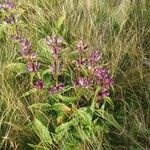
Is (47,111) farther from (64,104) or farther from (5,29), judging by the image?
(5,29)

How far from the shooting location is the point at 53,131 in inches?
89.7

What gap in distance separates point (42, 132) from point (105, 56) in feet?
2.73

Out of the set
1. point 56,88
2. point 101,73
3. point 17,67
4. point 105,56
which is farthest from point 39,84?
point 105,56

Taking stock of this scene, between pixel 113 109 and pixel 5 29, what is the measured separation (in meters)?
1.01

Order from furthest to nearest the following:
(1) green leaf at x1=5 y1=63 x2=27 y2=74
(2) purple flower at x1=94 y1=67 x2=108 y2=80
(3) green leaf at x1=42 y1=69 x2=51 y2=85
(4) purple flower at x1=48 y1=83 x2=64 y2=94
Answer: (1) green leaf at x1=5 y1=63 x2=27 y2=74
(3) green leaf at x1=42 y1=69 x2=51 y2=85
(4) purple flower at x1=48 y1=83 x2=64 y2=94
(2) purple flower at x1=94 y1=67 x2=108 y2=80

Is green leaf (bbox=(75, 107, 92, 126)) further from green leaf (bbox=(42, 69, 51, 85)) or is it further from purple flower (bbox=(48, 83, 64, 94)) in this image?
green leaf (bbox=(42, 69, 51, 85))

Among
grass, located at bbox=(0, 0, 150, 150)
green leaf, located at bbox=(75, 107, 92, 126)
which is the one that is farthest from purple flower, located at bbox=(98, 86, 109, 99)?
grass, located at bbox=(0, 0, 150, 150)

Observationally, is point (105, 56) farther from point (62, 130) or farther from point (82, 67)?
point (62, 130)

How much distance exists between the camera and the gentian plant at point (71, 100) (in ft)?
6.93

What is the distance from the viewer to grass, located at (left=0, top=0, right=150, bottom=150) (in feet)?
7.47

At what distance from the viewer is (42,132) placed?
2.16 m

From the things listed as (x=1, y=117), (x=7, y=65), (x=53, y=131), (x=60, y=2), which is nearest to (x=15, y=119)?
(x=1, y=117)

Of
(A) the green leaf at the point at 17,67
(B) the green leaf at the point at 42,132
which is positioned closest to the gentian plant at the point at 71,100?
(B) the green leaf at the point at 42,132

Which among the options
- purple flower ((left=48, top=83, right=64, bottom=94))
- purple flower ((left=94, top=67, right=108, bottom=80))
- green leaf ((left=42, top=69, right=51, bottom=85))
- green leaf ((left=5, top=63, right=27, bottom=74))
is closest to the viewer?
purple flower ((left=94, top=67, right=108, bottom=80))
